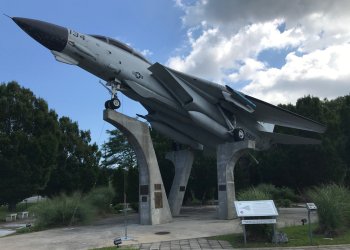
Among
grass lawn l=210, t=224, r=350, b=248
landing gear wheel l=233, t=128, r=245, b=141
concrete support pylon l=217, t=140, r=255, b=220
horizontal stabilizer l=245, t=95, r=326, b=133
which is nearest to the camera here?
grass lawn l=210, t=224, r=350, b=248

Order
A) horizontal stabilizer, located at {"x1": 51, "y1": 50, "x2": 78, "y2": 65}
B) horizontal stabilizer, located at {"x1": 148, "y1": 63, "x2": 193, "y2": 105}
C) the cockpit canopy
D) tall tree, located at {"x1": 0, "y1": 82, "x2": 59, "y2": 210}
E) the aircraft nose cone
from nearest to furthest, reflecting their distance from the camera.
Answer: the aircraft nose cone → horizontal stabilizer, located at {"x1": 51, "y1": 50, "x2": 78, "y2": 65} → the cockpit canopy → horizontal stabilizer, located at {"x1": 148, "y1": 63, "x2": 193, "y2": 105} → tall tree, located at {"x1": 0, "y1": 82, "x2": 59, "y2": 210}

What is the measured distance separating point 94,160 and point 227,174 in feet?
67.1

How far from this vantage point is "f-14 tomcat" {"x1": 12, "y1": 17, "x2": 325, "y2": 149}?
16.3 m

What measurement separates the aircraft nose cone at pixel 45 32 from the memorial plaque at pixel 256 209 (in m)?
10.1

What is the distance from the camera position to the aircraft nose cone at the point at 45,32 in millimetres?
15414

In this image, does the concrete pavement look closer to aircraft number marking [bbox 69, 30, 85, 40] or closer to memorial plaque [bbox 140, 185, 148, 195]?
memorial plaque [bbox 140, 185, 148, 195]

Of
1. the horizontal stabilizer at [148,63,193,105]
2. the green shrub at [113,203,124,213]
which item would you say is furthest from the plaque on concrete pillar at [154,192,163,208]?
the green shrub at [113,203,124,213]

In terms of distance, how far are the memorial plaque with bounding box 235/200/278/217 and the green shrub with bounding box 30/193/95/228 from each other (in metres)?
9.91

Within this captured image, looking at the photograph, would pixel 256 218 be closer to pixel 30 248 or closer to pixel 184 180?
pixel 30 248

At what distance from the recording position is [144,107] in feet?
69.5

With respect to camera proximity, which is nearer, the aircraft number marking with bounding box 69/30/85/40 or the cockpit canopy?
the aircraft number marking with bounding box 69/30/85/40

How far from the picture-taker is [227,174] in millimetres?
19969

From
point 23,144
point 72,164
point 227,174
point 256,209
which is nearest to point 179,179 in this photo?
point 227,174

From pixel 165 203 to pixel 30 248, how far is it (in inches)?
308
